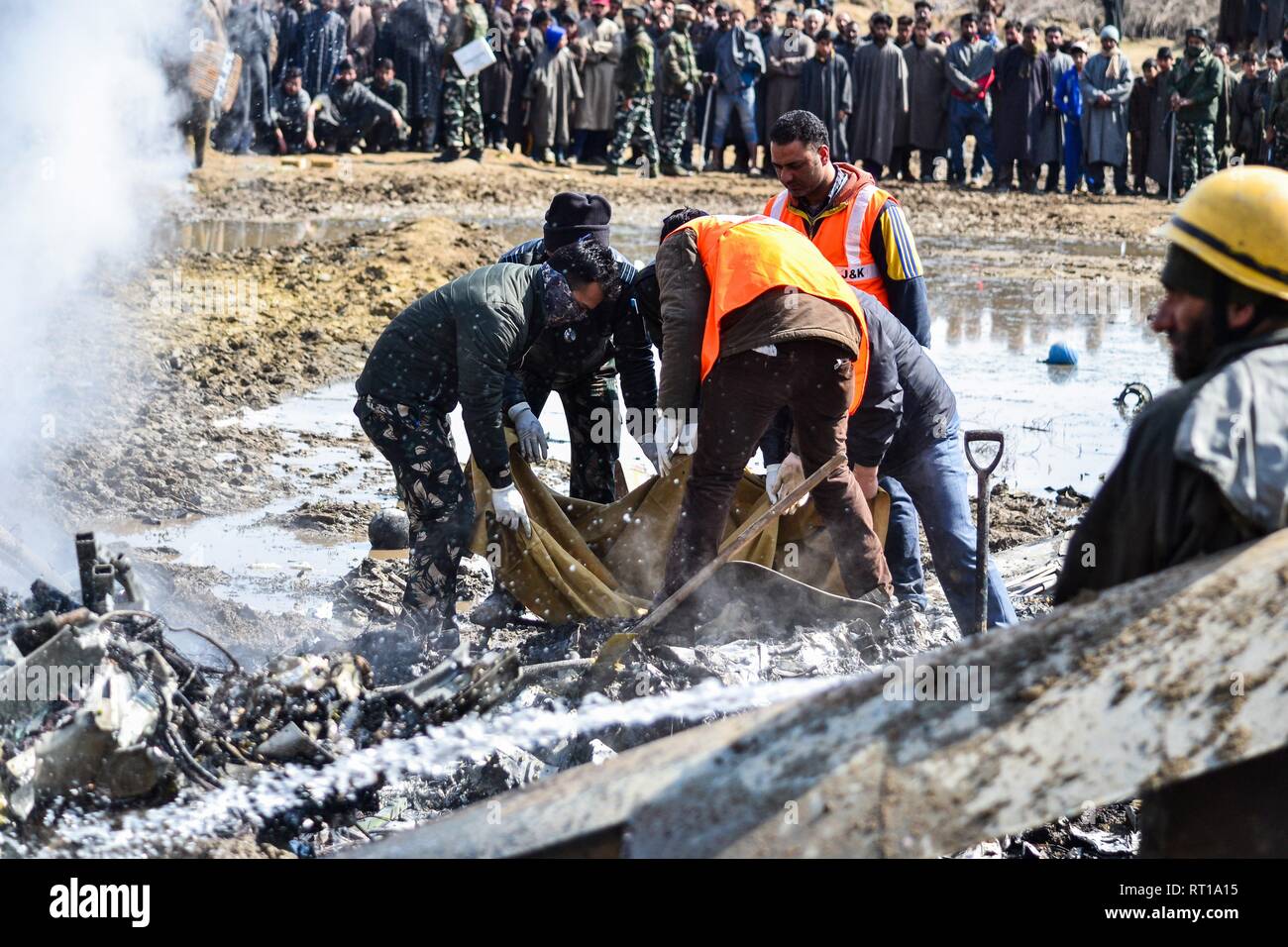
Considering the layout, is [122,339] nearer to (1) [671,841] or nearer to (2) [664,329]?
(2) [664,329]

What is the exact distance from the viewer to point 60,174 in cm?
859

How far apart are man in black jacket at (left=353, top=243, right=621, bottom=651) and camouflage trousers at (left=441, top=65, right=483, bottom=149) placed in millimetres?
13834

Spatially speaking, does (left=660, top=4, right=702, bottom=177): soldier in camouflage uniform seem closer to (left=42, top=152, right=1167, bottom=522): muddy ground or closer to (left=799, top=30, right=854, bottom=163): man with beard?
(left=42, top=152, right=1167, bottom=522): muddy ground

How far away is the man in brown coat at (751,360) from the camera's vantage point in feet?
16.2

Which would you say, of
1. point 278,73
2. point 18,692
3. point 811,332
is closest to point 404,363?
point 811,332

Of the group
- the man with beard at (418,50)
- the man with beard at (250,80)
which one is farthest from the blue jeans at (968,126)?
the man with beard at (250,80)

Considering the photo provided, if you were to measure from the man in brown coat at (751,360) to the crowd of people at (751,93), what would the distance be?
1440 centimetres

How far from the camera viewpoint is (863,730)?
245 cm

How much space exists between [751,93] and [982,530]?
1596 cm

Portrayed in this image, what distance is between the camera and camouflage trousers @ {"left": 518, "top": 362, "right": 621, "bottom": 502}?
21.1 ft

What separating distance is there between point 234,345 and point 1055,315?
7265 mm

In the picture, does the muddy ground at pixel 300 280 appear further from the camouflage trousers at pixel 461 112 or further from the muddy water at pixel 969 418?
the camouflage trousers at pixel 461 112

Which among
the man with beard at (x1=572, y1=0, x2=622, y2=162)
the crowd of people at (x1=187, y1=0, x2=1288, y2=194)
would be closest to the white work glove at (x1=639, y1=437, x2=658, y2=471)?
the crowd of people at (x1=187, y1=0, x2=1288, y2=194)

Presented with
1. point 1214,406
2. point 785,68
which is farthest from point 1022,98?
point 1214,406
